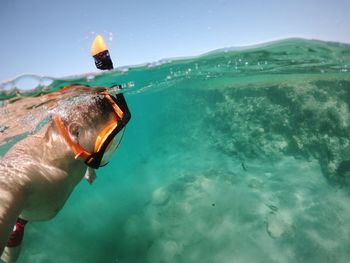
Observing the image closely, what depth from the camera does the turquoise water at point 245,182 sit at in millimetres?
11141

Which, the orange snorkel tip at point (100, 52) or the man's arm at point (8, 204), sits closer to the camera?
the man's arm at point (8, 204)

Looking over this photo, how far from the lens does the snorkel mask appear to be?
3.54 meters

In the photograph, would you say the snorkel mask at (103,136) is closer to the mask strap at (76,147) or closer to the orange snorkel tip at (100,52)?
the mask strap at (76,147)

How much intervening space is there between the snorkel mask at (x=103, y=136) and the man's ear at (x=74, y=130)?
81mm

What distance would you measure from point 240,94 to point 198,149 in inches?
205

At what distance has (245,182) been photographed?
48.0ft

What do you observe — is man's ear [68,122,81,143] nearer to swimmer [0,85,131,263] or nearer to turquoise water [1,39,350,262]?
swimmer [0,85,131,263]

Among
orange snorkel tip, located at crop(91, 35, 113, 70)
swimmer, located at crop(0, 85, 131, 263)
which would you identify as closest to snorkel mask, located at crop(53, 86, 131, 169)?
swimmer, located at crop(0, 85, 131, 263)

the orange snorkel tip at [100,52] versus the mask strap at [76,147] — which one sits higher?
the orange snorkel tip at [100,52]

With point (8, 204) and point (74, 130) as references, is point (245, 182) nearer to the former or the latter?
point (74, 130)

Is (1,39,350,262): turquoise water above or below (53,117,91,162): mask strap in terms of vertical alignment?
below

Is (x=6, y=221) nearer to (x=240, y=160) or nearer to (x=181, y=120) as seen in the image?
(x=240, y=160)

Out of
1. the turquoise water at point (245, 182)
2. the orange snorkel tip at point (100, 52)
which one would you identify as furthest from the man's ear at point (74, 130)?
the turquoise water at point (245, 182)

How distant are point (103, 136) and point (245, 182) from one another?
12.2m
